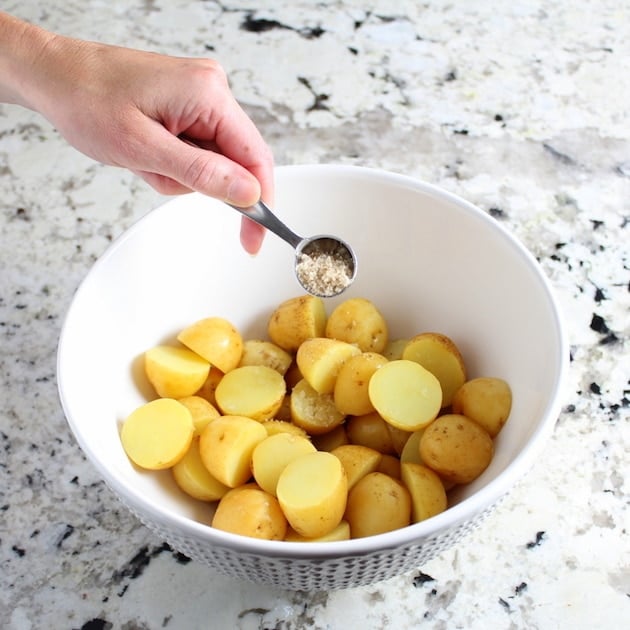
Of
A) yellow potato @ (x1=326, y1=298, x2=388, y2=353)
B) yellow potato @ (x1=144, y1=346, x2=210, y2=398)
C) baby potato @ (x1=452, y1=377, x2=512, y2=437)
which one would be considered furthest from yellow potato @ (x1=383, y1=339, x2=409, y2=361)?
yellow potato @ (x1=144, y1=346, x2=210, y2=398)

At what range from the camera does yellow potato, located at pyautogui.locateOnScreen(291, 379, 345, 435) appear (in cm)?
93

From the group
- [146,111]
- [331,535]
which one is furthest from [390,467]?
[146,111]

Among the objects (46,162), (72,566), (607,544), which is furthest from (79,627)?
(46,162)

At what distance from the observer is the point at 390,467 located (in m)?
0.89

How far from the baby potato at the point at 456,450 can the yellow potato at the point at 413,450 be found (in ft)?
0.12

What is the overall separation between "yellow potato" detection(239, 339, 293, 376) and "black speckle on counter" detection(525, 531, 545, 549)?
1.15 feet

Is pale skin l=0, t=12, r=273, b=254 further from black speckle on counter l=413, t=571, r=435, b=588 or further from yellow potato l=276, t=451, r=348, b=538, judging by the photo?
black speckle on counter l=413, t=571, r=435, b=588

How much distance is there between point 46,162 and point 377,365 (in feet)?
2.45

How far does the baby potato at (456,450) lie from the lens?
82cm

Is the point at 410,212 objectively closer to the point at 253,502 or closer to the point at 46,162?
the point at 253,502

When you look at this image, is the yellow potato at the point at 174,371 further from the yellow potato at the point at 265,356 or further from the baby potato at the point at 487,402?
the baby potato at the point at 487,402

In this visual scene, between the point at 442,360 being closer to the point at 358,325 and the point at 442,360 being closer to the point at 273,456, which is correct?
the point at 358,325

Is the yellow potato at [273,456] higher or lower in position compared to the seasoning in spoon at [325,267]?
lower

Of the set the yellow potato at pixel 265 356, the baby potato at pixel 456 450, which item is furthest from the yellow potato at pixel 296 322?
the baby potato at pixel 456 450
